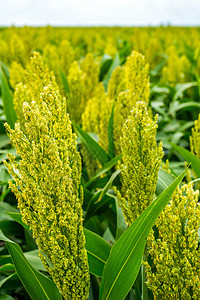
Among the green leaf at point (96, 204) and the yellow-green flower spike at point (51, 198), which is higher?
the yellow-green flower spike at point (51, 198)

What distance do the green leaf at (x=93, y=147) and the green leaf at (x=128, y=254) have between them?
76cm

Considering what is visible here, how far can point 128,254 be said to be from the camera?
914 mm

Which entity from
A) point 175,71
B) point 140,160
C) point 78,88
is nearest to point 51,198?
point 140,160

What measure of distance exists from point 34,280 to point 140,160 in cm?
48

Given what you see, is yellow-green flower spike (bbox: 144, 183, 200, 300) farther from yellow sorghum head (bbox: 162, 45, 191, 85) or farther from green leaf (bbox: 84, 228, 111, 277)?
yellow sorghum head (bbox: 162, 45, 191, 85)

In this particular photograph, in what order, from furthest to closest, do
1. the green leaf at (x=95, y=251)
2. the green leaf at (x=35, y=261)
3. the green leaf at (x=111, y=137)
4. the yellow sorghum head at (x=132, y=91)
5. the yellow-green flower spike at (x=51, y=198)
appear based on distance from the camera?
1. the green leaf at (x=111, y=137)
2. the yellow sorghum head at (x=132, y=91)
3. the green leaf at (x=35, y=261)
4. the green leaf at (x=95, y=251)
5. the yellow-green flower spike at (x=51, y=198)

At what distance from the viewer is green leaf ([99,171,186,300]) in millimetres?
843

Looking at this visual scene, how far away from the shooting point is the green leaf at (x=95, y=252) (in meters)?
1.14

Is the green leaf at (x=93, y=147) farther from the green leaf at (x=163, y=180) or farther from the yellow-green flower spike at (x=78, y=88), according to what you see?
the green leaf at (x=163, y=180)

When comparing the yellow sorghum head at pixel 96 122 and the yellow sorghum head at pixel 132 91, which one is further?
the yellow sorghum head at pixel 96 122

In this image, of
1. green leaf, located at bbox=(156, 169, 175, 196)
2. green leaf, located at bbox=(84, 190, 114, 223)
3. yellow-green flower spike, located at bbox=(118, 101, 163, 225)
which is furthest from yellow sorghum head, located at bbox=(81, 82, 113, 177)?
yellow-green flower spike, located at bbox=(118, 101, 163, 225)

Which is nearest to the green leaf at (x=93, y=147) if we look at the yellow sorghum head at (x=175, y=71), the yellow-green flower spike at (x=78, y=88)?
the yellow-green flower spike at (x=78, y=88)

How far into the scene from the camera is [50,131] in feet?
2.66

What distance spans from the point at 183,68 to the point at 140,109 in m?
2.96
